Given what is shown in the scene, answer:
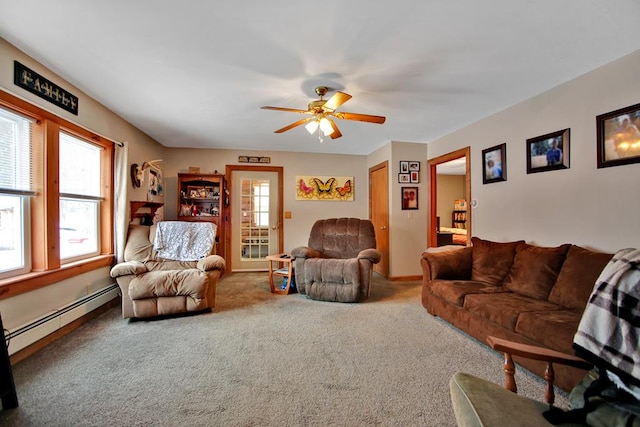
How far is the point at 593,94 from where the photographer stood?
224 cm

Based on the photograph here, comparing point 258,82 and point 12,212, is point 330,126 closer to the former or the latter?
point 258,82

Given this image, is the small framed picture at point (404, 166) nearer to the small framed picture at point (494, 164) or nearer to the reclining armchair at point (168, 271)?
the small framed picture at point (494, 164)

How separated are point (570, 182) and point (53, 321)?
4.72 metres

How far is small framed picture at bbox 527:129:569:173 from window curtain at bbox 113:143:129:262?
4569 millimetres

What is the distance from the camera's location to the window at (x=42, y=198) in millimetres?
2061

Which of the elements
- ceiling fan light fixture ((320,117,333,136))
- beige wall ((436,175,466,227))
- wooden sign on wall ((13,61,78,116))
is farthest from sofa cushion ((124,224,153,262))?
beige wall ((436,175,466,227))

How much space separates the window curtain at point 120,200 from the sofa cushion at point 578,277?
14.3 feet

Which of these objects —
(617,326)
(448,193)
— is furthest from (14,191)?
(448,193)

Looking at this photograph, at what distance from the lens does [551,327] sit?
1.75m

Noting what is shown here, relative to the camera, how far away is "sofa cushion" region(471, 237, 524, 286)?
8.92ft

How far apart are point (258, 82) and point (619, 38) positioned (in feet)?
8.83

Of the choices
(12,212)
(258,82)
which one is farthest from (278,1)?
(12,212)

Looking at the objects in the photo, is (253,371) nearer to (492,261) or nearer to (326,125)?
(326,125)

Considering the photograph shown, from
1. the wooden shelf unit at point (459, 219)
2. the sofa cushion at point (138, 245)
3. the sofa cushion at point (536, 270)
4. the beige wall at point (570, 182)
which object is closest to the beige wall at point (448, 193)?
the wooden shelf unit at point (459, 219)
